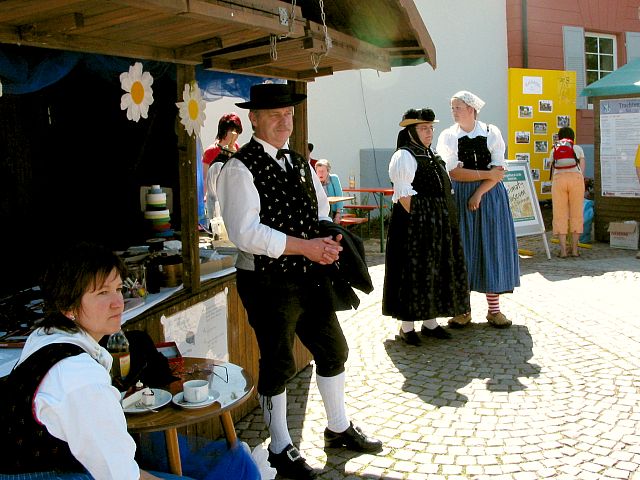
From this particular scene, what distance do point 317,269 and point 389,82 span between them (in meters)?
10.1

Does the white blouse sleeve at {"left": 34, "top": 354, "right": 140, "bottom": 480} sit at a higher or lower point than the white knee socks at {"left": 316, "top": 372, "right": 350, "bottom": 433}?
higher

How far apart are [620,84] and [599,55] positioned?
19.1 ft

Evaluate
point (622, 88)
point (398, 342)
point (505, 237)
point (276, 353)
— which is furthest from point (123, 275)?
point (622, 88)

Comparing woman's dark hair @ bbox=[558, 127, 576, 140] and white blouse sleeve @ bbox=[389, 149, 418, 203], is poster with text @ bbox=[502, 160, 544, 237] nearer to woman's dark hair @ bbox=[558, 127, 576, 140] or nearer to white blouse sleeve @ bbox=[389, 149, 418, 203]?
woman's dark hair @ bbox=[558, 127, 576, 140]

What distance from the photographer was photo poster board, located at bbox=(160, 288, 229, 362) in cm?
365

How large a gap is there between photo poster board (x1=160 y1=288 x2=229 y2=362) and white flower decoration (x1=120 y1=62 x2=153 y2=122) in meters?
1.10

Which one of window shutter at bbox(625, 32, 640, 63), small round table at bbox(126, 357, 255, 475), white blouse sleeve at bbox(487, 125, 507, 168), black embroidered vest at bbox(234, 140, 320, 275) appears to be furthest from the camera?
window shutter at bbox(625, 32, 640, 63)

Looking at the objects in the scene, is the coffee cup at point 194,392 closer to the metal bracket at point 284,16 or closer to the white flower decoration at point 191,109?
the white flower decoration at point 191,109

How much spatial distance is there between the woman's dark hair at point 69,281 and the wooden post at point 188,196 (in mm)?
1690

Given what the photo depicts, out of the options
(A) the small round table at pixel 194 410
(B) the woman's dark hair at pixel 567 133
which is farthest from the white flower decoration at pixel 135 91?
(B) the woman's dark hair at pixel 567 133

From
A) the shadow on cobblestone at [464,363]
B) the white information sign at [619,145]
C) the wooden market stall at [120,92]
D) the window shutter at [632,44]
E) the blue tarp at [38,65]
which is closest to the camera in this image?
the wooden market stall at [120,92]

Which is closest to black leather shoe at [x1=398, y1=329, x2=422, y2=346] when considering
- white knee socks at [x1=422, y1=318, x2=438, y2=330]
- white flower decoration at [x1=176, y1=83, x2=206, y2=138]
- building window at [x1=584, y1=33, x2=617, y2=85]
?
white knee socks at [x1=422, y1=318, x2=438, y2=330]

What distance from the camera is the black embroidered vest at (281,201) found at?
335cm

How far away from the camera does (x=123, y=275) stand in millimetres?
2172
